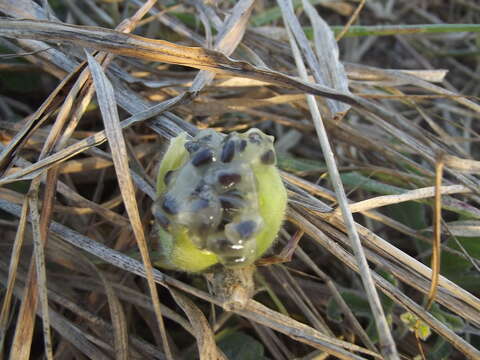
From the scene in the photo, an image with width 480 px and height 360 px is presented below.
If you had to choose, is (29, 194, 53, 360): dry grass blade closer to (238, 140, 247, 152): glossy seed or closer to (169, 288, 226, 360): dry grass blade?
(169, 288, 226, 360): dry grass blade

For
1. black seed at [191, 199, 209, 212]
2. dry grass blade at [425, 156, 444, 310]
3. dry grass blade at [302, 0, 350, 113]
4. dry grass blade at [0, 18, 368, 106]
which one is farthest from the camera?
dry grass blade at [302, 0, 350, 113]

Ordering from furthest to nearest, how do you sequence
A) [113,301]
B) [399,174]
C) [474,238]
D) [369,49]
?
1. [369,49]
2. [399,174]
3. [474,238]
4. [113,301]

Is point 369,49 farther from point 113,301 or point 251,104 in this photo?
point 113,301

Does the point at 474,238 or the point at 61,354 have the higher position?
the point at 474,238

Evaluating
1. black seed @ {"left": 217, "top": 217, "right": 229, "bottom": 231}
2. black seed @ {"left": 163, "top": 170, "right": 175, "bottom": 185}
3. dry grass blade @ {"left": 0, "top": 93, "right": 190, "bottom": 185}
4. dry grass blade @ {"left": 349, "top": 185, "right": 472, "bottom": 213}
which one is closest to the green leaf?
dry grass blade @ {"left": 349, "top": 185, "right": 472, "bottom": 213}

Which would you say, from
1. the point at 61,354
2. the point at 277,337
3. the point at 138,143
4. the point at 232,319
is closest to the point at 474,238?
the point at 277,337

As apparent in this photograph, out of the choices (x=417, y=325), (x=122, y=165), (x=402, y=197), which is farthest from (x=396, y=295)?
(x=122, y=165)

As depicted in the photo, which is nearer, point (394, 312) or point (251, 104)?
point (394, 312)
